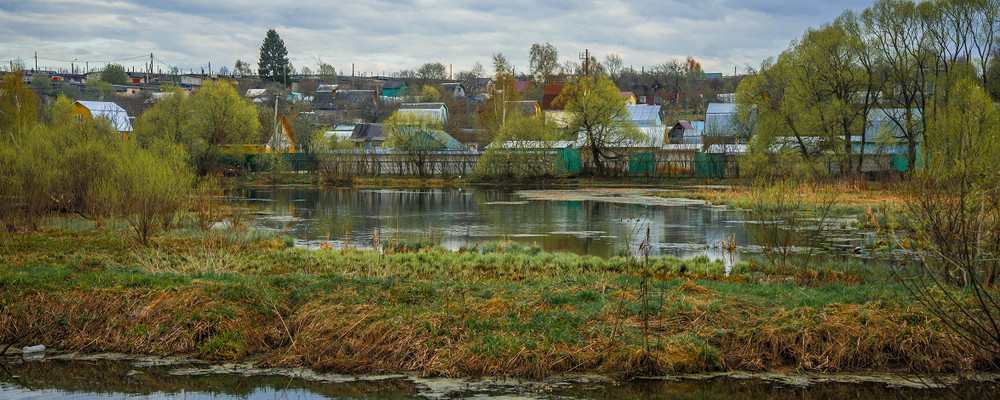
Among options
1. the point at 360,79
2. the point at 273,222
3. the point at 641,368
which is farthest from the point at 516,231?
the point at 360,79

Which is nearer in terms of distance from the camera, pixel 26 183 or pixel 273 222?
pixel 26 183

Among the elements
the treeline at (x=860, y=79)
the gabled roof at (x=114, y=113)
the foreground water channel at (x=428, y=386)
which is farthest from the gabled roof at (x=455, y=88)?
the foreground water channel at (x=428, y=386)

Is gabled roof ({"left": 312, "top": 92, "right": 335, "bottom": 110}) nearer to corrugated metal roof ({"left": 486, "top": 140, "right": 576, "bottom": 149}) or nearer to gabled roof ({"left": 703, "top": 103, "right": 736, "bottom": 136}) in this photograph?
corrugated metal roof ({"left": 486, "top": 140, "right": 576, "bottom": 149})

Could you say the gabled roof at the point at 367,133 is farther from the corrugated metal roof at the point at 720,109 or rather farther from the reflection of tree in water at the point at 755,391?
the reflection of tree in water at the point at 755,391

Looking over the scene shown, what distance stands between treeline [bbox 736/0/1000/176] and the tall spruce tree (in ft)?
291

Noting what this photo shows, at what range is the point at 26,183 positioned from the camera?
19.1m

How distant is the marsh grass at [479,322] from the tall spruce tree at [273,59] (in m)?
113

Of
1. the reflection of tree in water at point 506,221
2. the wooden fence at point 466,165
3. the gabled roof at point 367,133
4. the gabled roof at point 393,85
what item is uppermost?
the gabled roof at point 393,85

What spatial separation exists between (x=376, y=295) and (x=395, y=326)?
1.37m

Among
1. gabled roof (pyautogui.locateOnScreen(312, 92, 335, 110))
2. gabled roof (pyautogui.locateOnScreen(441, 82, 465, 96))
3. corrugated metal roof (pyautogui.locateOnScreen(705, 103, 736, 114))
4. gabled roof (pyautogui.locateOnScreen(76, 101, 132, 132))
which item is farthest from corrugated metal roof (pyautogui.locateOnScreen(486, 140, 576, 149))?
gabled roof (pyautogui.locateOnScreen(441, 82, 465, 96))

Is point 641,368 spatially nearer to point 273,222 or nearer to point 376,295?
point 376,295

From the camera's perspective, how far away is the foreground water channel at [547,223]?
19.7 m

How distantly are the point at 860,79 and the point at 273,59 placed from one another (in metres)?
95.7

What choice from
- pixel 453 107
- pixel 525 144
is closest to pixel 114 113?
pixel 525 144
